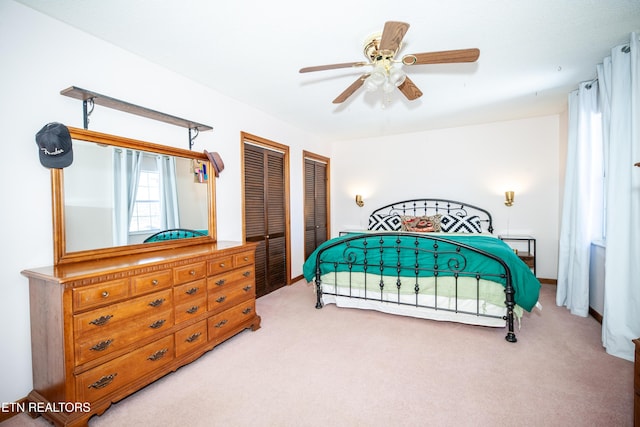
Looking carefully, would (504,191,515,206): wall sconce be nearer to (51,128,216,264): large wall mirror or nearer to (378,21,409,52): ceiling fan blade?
(378,21,409,52): ceiling fan blade

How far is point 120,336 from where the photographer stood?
1.80m

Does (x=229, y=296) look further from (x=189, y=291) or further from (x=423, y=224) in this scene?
(x=423, y=224)

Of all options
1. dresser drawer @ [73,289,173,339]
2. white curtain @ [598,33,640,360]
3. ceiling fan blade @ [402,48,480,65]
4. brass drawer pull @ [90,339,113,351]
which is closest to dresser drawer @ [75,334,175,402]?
brass drawer pull @ [90,339,113,351]

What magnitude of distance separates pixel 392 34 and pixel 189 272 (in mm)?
2184

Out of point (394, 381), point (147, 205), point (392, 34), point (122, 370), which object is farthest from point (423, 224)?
point (122, 370)

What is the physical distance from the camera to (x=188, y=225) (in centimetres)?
283

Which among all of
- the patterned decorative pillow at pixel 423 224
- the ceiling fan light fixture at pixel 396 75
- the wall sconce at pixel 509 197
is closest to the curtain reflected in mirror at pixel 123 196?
the ceiling fan light fixture at pixel 396 75

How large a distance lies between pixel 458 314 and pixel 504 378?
0.86 meters

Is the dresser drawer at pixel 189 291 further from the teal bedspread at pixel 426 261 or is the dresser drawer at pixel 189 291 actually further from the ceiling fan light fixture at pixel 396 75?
the ceiling fan light fixture at pixel 396 75

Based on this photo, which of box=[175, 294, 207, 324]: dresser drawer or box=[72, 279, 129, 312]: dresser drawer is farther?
box=[175, 294, 207, 324]: dresser drawer

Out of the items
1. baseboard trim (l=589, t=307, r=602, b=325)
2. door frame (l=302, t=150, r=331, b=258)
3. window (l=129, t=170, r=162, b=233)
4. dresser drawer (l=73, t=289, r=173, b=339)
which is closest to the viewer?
dresser drawer (l=73, t=289, r=173, b=339)

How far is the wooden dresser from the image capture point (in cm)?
158

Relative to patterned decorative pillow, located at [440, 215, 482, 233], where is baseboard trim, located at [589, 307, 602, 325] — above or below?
below

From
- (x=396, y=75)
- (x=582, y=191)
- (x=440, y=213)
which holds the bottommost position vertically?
(x=440, y=213)
